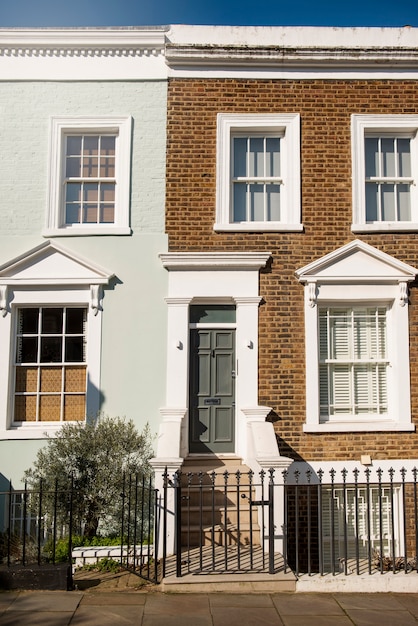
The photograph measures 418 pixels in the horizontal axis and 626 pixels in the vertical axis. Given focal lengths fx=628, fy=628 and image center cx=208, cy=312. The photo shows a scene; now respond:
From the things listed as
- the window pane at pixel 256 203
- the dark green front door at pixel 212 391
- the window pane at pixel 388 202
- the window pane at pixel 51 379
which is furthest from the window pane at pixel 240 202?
the window pane at pixel 51 379

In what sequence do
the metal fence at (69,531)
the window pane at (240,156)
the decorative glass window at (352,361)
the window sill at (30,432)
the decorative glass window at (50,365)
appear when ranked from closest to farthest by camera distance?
the metal fence at (69,531) → the window sill at (30,432) → the decorative glass window at (50,365) → the decorative glass window at (352,361) → the window pane at (240,156)

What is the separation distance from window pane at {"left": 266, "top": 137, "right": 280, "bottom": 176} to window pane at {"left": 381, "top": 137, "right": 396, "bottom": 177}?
183 cm

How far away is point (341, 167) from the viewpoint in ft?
34.9

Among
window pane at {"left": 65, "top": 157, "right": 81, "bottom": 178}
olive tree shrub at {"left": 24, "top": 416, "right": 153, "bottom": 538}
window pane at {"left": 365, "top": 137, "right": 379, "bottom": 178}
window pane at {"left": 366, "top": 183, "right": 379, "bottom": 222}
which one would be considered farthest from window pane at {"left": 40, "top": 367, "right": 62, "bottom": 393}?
window pane at {"left": 365, "top": 137, "right": 379, "bottom": 178}

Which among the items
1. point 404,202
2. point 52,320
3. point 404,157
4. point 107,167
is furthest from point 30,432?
point 404,157

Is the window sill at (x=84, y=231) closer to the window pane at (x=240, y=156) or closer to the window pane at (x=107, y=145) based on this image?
the window pane at (x=107, y=145)

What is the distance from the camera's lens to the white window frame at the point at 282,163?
1046cm

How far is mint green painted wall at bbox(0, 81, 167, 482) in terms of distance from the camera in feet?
33.1

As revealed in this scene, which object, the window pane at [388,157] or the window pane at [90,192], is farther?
the window pane at [388,157]

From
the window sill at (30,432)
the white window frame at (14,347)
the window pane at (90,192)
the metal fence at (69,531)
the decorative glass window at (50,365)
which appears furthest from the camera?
the window pane at (90,192)

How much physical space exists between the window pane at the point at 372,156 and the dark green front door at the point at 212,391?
3.70m

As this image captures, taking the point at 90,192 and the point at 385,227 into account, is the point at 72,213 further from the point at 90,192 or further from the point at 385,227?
the point at 385,227

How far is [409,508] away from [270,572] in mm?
3834

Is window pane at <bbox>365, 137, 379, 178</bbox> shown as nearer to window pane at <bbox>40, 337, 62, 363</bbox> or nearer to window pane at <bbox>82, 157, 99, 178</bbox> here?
window pane at <bbox>82, 157, 99, 178</bbox>
